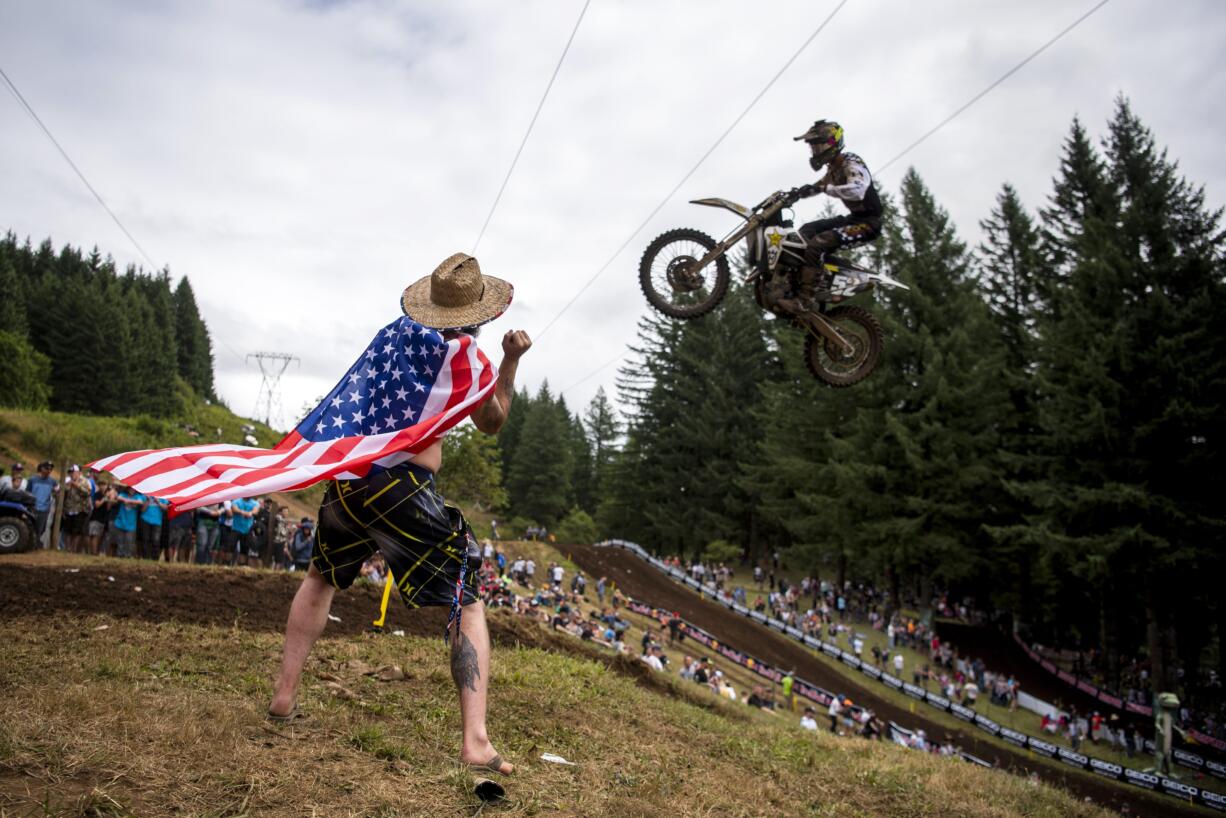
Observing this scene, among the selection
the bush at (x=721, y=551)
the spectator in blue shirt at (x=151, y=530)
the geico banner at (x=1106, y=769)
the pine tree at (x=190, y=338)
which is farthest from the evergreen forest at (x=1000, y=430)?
the pine tree at (x=190, y=338)

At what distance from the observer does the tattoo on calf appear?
377 centimetres

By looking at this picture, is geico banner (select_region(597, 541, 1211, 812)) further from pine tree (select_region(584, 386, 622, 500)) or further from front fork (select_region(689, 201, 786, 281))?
pine tree (select_region(584, 386, 622, 500))

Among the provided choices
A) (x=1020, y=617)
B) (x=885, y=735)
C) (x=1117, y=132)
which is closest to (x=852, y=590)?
(x=1020, y=617)

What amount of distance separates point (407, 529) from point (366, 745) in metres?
1.17

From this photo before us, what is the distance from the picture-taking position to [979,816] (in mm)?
6195

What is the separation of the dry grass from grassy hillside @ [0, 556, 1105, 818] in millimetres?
14

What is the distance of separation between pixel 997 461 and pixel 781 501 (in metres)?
13.4

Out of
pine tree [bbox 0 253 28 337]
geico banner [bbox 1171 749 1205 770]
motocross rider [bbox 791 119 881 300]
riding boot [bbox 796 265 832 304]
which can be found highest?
pine tree [bbox 0 253 28 337]

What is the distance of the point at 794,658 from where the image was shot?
97.5 feet

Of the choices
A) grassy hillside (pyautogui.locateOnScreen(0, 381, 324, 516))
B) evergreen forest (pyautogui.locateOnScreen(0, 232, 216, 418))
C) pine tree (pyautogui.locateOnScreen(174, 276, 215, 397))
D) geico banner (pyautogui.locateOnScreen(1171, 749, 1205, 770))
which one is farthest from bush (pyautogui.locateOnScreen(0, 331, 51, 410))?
geico banner (pyautogui.locateOnScreen(1171, 749, 1205, 770))

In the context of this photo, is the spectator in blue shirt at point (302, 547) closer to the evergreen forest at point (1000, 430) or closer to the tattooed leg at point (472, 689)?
the tattooed leg at point (472, 689)

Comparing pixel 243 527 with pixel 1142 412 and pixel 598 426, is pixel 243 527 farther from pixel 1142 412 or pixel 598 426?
pixel 598 426

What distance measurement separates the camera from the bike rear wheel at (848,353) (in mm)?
8992

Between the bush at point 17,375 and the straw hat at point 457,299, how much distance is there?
56708 millimetres
